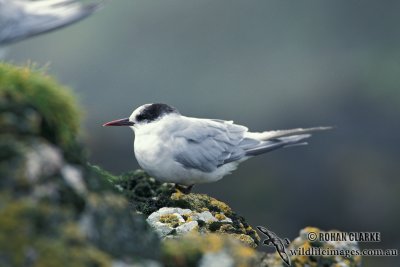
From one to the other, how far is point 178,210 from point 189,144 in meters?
1.13

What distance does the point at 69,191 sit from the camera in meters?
4.16

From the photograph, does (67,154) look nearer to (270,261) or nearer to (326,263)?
(270,261)

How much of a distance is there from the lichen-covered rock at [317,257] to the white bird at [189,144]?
1.91m

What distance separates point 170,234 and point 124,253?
6.55 feet

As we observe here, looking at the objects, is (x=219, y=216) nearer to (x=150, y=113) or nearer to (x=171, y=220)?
(x=171, y=220)

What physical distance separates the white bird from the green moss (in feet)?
10.00

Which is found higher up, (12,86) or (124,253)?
(12,86)

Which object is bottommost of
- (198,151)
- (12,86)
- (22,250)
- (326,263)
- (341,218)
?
(341,218)

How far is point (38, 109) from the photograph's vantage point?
14.5 ft

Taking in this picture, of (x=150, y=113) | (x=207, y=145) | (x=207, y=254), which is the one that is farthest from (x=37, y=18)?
(x=207, y=254)

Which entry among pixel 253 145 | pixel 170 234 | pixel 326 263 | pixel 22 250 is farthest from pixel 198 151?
pixel 22 250

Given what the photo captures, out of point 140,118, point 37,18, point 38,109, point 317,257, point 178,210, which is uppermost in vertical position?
point 37,18

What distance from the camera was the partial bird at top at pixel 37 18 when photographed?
21.9 ft

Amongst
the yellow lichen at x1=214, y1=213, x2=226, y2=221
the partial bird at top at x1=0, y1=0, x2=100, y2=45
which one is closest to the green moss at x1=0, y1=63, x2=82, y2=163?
the partial bird at top at x1=0, y1=0, x2=100, y2=45
